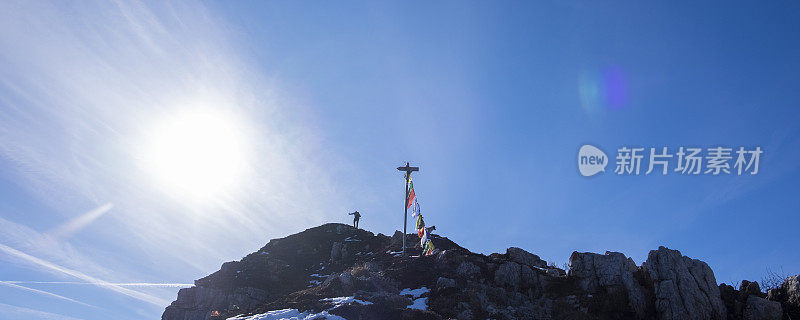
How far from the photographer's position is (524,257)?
38.4 metres

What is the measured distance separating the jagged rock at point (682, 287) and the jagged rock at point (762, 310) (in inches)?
45.7

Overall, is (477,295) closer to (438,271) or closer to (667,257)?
(438,271)

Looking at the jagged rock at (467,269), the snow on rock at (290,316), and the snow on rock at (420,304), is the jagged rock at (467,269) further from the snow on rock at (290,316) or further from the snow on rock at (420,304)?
the snow on rock at (290,316)

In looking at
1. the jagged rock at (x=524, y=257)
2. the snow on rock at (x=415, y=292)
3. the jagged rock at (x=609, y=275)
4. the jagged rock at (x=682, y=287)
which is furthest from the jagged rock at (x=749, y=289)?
the snow on rock at (x=415, y=292)

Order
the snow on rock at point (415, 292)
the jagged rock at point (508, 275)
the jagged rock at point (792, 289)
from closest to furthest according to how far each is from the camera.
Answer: the jagged rock at point (792, 289), the snow on rock at point (415, 292), the jagged rock at point (508, 275)

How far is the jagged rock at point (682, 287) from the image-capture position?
25172mm

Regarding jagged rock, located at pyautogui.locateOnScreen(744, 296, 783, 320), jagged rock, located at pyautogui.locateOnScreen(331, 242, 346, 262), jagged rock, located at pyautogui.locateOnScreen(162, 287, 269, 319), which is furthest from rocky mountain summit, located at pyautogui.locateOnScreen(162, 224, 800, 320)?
jagged rock, located at pyautogui.locateOnScreen(331, 242, 346, 262)

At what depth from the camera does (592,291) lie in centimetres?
2888

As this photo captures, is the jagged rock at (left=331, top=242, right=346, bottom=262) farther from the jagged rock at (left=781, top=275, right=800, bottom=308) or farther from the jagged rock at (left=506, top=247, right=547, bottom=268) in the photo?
the jagged rock at (left=781, top=275, right=800, bottom=308)

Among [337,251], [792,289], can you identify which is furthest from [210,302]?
[792,289]

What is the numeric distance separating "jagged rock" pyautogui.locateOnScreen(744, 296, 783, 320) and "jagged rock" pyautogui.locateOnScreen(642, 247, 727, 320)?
3.81ft

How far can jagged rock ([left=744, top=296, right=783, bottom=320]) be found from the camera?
2394 cm

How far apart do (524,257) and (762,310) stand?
1675 centimetres

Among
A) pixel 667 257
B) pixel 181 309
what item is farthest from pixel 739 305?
pixel 181 309
